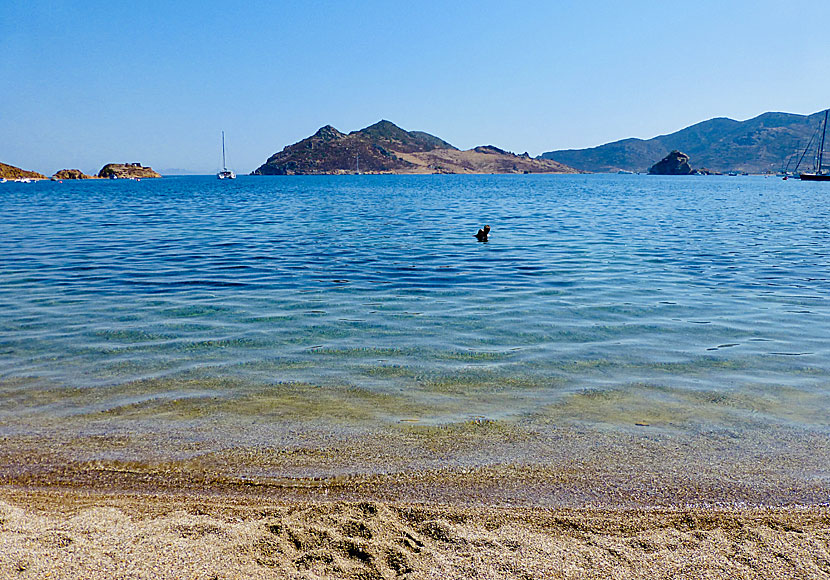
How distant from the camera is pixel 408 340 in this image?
10.1 m

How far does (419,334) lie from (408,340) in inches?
17.2

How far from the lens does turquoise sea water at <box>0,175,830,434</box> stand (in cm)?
735

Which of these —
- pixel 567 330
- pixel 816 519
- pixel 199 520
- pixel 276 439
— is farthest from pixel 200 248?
pixel 816 519

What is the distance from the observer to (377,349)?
9609mm

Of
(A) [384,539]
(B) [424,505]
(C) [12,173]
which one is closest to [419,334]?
(B) [424,505]

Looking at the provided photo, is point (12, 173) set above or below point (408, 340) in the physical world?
above

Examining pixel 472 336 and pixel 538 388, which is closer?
pixel 538 388

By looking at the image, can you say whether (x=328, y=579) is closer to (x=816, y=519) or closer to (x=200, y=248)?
(x=816, y=519)

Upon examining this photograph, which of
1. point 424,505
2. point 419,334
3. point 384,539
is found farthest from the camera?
point 419,334

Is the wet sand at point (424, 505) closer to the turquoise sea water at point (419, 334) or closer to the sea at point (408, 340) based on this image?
the sea at point (408, 340)

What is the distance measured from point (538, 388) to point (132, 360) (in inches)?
242

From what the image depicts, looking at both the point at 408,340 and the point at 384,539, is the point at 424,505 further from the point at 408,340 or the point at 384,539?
the point at 408,340

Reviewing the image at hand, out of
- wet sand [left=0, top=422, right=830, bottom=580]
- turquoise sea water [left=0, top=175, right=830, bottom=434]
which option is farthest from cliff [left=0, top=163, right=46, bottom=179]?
wet sand [left=0, top=422, right=830, bottom=580]

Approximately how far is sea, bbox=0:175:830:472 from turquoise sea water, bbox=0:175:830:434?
0.05 m
